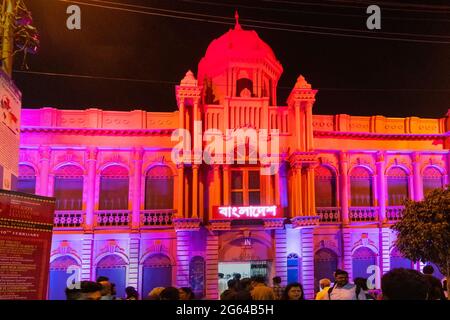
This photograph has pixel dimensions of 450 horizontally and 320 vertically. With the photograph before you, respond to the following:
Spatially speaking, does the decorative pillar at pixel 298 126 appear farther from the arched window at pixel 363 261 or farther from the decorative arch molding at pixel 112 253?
the decorative arch molding at pixel 112 253

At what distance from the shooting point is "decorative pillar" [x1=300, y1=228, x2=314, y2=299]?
20000 millimetres

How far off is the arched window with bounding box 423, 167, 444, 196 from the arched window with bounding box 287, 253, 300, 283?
780 centimetres

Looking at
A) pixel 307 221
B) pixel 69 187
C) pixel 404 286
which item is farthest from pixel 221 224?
pixel 404 286

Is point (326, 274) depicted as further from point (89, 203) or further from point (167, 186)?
point (89, 203)

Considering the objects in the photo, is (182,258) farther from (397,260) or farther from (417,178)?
(417,178)

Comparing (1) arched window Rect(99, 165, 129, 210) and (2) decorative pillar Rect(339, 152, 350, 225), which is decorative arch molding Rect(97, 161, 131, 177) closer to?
(1) arched window Rect(99, 165, 129, 210)

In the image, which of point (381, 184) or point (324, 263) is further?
point (381, 184)

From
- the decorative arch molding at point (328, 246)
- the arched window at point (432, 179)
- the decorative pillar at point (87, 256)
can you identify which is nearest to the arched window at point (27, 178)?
the decorative pillar at point (87, 256)

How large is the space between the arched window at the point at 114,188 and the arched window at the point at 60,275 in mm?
2783

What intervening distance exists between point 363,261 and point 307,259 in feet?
10.3

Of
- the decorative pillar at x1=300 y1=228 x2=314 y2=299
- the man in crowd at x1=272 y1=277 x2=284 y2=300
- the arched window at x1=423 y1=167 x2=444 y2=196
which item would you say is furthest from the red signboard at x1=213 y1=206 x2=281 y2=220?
the arched window at x1=423 y1=167 x2=444 y2=196

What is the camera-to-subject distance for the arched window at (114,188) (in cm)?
2102

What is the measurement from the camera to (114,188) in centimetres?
2119

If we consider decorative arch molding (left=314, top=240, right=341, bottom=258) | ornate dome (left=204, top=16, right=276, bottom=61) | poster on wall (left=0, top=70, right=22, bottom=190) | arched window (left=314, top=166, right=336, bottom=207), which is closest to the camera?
poster on wall (left=0, top=70, right=22, bottom=190)
